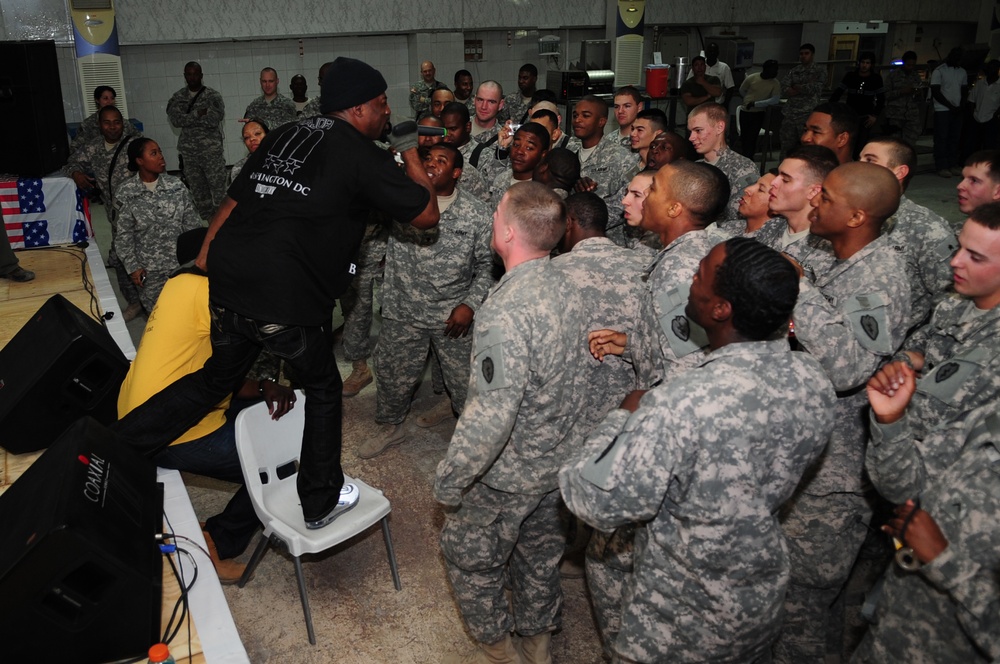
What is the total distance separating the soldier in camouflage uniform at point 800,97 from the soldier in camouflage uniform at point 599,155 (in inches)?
233

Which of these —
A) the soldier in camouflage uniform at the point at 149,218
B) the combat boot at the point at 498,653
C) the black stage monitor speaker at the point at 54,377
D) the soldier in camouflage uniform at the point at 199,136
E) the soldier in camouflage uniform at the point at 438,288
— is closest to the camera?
the combat boot at the point at 498,653

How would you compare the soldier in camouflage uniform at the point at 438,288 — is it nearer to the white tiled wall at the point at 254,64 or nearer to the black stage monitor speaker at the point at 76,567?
the black stage monitor speaker at the point at 76,567

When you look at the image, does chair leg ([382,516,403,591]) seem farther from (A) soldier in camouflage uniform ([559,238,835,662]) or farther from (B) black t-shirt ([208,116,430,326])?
(A) soldier in camouflage uniform ([559,238,835,662])

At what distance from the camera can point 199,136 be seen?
350 inches

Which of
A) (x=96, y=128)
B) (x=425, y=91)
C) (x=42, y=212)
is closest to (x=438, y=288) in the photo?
(x=42, y=212)

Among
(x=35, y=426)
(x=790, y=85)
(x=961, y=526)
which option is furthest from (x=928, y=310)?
(x=790, y=85)

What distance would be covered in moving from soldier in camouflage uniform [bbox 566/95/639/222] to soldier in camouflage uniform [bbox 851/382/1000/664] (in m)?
3.13

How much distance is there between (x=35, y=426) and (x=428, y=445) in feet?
6.61

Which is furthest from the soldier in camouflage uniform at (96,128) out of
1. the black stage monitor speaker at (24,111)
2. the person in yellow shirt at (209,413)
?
the person in yellow shirt at (209,413)

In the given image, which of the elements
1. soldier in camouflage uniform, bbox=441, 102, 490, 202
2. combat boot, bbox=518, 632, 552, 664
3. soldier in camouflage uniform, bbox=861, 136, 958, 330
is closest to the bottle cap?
combat boot, bbox=518, 632, 552, 664

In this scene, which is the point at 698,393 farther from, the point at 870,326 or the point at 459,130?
the point at 459,130

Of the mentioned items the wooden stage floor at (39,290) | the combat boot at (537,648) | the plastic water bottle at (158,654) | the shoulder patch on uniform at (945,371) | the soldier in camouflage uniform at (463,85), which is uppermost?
the soldier in camouflage uniform at (463,85)

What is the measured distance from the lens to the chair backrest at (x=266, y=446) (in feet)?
9.15

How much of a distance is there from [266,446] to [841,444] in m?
2.12
